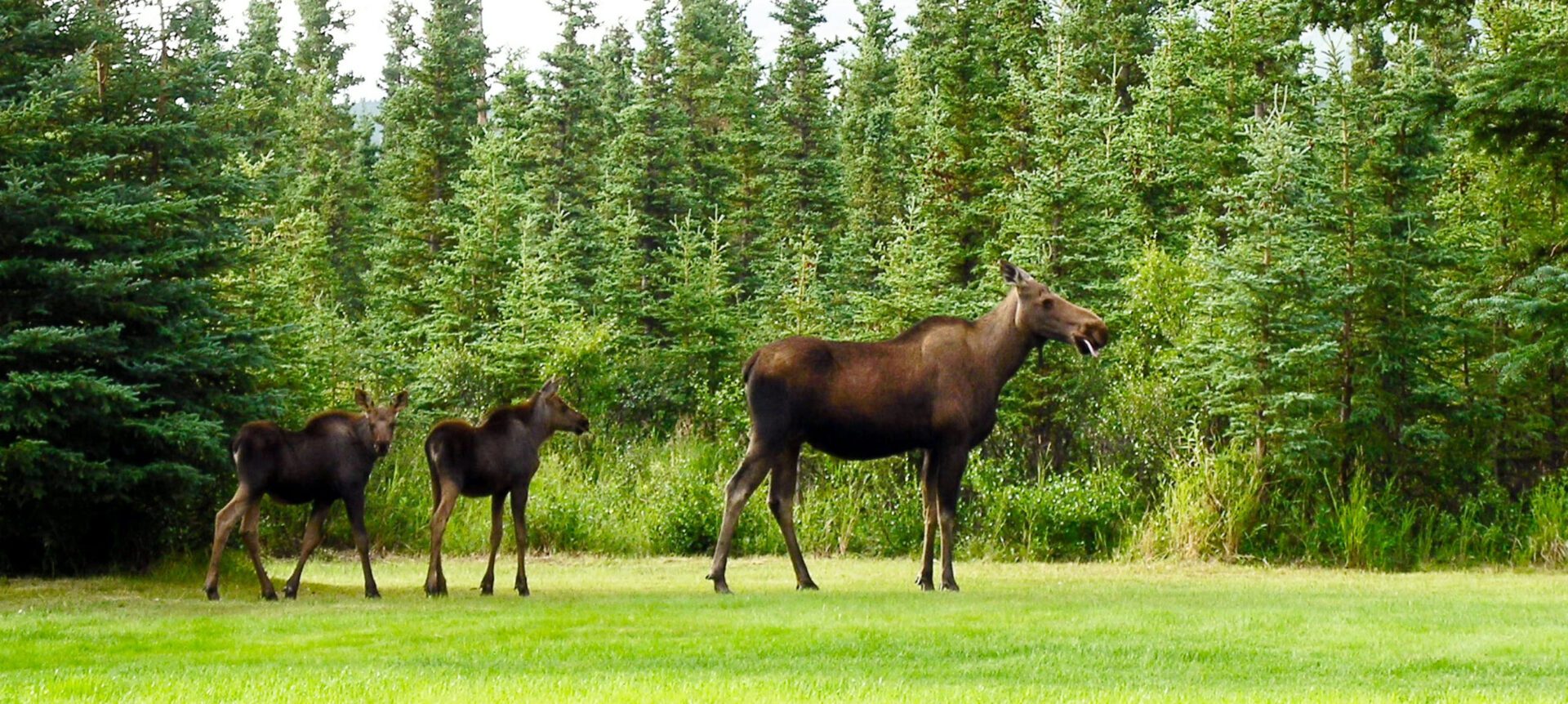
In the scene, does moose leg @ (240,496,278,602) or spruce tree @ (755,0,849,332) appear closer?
moose leg @ (240,496,278,602)

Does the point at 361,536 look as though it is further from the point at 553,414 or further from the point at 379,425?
the point at 553,414

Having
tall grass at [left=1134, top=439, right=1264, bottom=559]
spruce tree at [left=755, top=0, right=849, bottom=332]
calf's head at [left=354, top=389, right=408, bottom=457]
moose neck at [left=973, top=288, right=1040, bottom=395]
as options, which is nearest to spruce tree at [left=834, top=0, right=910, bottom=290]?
spruce tree at [left=755, top=0, right=849, bottom=332]

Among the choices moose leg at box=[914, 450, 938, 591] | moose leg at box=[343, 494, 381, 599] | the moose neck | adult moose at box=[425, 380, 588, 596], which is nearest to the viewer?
moose leg at box=[343, 494, 381, 599]

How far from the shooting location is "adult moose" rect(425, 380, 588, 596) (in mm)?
14125

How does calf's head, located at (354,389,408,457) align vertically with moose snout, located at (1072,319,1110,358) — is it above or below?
below

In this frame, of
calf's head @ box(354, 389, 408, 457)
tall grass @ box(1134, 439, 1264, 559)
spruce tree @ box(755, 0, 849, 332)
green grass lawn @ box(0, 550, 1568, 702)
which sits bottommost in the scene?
green grass lawn @ box(0, 550, 1568, 702)

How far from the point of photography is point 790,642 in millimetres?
10547

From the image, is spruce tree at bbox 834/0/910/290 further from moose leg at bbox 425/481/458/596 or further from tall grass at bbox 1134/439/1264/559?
moose leg at bbox 425/481/458/596

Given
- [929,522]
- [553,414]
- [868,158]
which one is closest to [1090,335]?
[929,522]

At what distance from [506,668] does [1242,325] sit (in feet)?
43.7

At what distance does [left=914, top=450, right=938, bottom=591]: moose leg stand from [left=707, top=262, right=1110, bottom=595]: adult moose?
1 cm

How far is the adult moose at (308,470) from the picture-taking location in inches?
538

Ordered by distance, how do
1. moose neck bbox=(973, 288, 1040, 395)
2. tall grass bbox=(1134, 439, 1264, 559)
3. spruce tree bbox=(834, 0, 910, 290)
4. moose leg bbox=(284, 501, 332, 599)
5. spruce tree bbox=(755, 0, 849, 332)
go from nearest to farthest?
moose leg bbox=(284, 501, 332, 599)
moose neck bbox=(973, 288, 1040, 395)
tall grass bbox=(1134, 439, 1264, 559)
spruce tree bbox=(834, 0, 910, 290)
spruce tree bbox=(755, 0, 849, 332)

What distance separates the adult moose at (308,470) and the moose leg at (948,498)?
488cm
